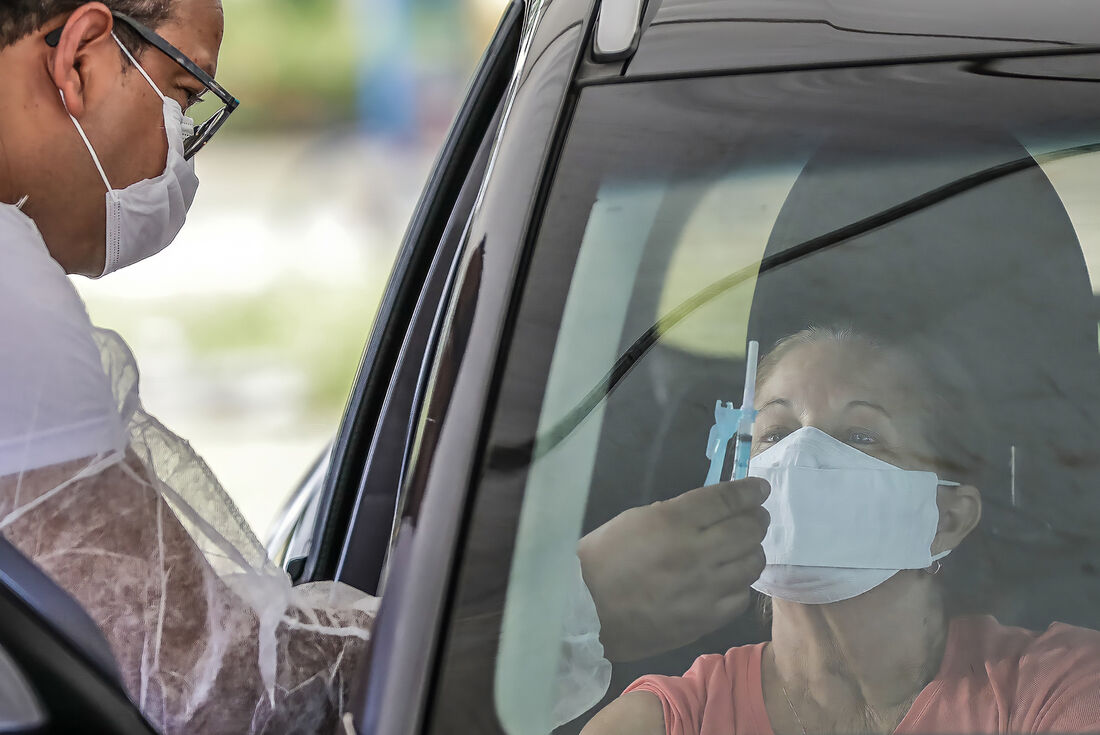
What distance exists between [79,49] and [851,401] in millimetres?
1074

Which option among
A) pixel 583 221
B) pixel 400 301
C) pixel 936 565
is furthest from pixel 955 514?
pixel 400 301

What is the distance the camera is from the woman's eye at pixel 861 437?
958 millimetres

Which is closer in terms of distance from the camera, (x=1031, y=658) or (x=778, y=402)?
(x=1031, y=658)

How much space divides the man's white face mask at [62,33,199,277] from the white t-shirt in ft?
1.12

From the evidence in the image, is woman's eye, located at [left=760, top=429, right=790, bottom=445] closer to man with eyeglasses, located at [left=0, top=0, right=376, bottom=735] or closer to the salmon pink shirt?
the salmon pink shirt

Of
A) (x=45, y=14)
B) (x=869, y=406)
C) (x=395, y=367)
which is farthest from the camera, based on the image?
(x=395, y=367)

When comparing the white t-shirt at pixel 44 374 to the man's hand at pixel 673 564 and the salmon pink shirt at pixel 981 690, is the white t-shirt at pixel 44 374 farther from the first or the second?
the salmon pink shirt at pixel 981 690

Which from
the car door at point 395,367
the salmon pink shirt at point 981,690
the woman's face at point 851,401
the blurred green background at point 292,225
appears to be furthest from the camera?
the blurred green background at point 292,225

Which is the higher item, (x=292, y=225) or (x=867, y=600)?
(x=292, y=225)

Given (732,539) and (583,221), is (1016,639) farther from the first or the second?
(583,221)

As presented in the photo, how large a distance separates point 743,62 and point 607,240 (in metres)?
0.23

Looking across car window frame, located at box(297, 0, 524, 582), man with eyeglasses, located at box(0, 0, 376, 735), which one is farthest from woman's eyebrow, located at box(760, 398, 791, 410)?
car window frame, located at box(297, 0, 524, 582)

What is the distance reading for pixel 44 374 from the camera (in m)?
1.06

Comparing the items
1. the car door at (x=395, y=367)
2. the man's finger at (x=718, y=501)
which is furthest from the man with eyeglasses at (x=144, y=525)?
the car door at (x=395, y=367)
